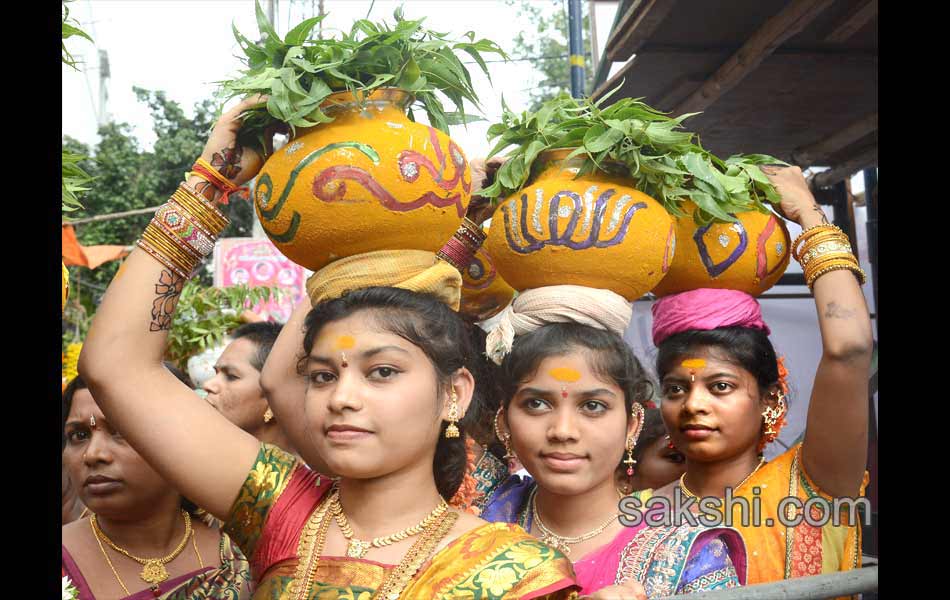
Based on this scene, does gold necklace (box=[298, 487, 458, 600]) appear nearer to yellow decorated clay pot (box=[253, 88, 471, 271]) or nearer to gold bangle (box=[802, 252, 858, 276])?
yellow decorated clay pot (box=[253, 88, 471, 271])

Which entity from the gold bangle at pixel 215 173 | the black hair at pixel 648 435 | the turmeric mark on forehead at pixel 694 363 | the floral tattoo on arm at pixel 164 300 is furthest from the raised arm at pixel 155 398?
the black hair at pixel 648 435

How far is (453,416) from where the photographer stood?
2020mm

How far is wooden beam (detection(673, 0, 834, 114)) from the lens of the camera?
3.37 metres

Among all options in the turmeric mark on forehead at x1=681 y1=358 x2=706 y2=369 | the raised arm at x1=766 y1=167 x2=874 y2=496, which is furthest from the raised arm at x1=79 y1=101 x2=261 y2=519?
→ the raised arm at x1=766 y1=167 x2=874 y2=496

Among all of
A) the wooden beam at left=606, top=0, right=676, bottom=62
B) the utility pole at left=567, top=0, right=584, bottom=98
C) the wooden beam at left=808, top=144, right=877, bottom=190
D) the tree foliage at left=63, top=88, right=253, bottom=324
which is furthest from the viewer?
the tree foliage at left=63, top=88, right=253, bottom=324

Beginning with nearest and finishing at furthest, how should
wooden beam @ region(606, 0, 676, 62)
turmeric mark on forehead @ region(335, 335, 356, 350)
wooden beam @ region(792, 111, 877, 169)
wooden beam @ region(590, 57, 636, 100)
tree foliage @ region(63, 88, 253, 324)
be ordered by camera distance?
turmeric mark on forehead @ region(335, 335, 356, 350), wooden beam @ region(606, 0, 676, 62), wooden beam @ region(590, 57, 636, 100), wooden beam @ region(792, 111, 877, 169), tree foliage @ region(63, 88, 253, 324)

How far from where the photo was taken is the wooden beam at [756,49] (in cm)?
337

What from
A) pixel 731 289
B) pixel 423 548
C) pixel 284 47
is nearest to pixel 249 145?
pixel 284 47

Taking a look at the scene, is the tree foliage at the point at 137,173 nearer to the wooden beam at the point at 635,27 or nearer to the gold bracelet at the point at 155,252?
the wooden beam at the point at 635,27

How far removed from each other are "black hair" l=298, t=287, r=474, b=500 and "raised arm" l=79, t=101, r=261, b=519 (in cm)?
29

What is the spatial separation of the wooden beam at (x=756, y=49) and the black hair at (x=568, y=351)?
172cm

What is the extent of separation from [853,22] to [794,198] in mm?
1217

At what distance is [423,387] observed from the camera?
1.94 metres

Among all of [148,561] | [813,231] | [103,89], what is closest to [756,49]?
[813,231]
